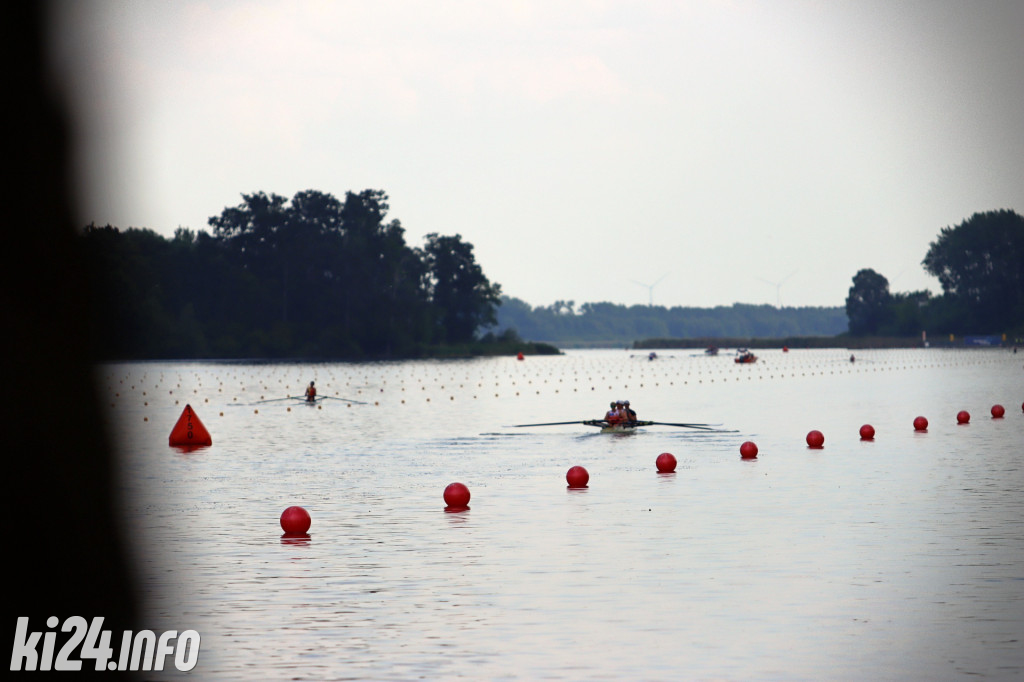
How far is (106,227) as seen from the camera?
144m

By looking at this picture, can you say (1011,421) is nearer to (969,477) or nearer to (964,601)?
(969,477)

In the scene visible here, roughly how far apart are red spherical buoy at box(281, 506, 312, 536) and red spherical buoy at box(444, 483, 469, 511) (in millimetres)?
3544

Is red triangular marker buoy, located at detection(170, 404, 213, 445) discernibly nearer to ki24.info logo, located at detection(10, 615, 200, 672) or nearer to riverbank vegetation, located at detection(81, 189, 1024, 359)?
ki24.info logo, located at detection(10, 615, 200, 672)

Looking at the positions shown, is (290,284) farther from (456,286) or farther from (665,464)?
(665,464)

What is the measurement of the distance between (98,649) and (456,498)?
10169 mm

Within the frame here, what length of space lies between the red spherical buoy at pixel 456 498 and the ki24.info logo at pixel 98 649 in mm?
9260

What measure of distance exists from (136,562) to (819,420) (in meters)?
33.6

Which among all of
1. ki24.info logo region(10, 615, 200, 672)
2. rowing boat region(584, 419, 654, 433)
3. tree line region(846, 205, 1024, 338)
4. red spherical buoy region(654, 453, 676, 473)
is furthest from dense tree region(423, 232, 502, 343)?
ki24.info logo region(10, 615, 200, 672)

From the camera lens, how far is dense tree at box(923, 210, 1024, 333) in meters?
191

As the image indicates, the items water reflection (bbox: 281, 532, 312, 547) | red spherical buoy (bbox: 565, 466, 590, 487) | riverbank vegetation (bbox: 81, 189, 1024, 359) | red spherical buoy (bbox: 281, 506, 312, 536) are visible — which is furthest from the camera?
riverbank vegetation (bbox: 81, 189, 1024, 359)

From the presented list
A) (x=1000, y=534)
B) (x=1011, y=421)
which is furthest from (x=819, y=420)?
(x=1000, y=534)

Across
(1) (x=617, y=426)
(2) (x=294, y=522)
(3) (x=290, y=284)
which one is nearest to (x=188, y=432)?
(1) (x=617, y=426)

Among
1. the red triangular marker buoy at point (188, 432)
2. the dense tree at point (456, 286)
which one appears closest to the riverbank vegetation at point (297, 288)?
the dense tree at point (456, 286)

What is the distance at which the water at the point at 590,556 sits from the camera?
1179 cm
